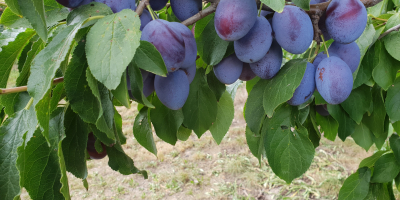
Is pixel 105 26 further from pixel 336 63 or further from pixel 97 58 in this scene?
pixel 336 63

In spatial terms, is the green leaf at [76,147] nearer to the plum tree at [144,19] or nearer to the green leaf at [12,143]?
the green leaf at [12,143]

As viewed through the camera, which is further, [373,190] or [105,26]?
Result: [373,190]

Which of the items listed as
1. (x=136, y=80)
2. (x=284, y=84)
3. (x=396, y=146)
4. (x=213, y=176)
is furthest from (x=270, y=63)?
(x=213, y=176)

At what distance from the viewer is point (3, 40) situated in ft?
1.97

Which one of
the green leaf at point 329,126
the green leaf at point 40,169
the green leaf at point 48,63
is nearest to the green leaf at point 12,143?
the green leaf at point 40,169

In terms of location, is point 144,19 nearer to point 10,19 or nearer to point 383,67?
point 10,19

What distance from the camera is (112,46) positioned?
1.07 ft

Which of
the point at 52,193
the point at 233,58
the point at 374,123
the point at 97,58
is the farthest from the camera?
the point at 374,123

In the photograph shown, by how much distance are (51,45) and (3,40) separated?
33cm

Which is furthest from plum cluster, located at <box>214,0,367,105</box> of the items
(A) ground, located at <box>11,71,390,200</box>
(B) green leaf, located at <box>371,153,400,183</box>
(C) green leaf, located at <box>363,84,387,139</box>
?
(A) ground, located at <box>11,71,390,200</box>

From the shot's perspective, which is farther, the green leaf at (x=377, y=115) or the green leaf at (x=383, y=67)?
the green leaf at (x=377, y=115)

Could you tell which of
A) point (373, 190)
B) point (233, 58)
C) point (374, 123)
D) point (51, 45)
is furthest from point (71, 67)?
point (373, 190)

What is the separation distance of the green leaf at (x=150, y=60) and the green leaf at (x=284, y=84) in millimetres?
228

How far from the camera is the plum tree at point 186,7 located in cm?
50
